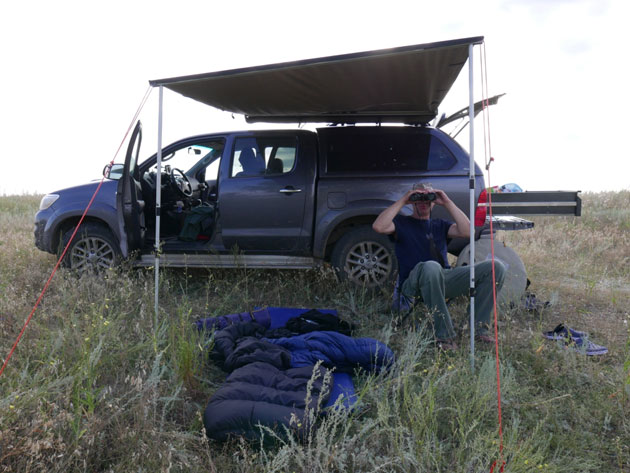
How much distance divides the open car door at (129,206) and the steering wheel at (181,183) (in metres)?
0.77

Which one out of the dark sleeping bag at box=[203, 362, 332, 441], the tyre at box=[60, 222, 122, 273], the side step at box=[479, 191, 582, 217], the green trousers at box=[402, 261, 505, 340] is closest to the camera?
the dark sleeping bag at box=[203, 362, 332, 441]

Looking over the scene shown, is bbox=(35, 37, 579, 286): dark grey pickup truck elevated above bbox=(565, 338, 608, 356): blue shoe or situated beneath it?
elevated above

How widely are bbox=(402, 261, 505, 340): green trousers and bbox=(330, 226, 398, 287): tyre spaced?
107 cm

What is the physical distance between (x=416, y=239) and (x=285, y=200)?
68.4 inches

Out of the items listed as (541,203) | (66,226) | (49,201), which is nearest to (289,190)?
(541,203)

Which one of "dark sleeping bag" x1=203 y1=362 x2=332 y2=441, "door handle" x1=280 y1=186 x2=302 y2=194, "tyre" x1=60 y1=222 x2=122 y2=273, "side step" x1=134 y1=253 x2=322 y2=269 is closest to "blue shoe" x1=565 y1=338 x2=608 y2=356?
"dark sleeping bag" x1=203 y1=362 x2=332 y2=441

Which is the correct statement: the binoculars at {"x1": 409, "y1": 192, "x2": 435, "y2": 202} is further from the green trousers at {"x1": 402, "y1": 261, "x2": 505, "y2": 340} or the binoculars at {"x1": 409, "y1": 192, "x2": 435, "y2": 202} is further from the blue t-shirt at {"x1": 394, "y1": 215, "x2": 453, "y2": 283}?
the green trousers at {"x1": 402, "y1": 261, "x2": 505, "y2": 340}

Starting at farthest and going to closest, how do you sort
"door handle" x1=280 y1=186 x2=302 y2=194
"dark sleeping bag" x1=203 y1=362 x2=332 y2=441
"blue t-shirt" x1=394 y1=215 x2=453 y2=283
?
"door handle" x1=280 y1=186 x2=302 y2=194 < "blue t-shirt" x1=394 y1=215 x2=453 y2=283 < "dark sleeping bag" x1=203 y1=362 x2=332 y2=441

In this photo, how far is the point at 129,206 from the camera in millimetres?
5301

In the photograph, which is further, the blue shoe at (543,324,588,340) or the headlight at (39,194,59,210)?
the headlight at (39,194,59,210)

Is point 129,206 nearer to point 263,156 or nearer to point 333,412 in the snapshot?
point 263,156

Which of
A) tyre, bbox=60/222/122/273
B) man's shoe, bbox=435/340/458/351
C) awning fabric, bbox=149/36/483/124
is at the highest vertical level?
awning fabric, bbox=149/36/483/124

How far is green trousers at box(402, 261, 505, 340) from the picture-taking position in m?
4.04

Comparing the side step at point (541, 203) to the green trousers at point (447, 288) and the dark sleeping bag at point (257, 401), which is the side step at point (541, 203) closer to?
the green trousers at point (447, 288)
